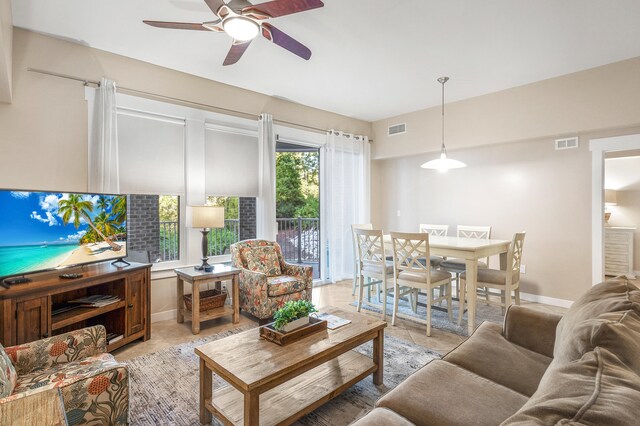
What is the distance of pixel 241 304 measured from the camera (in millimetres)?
3727

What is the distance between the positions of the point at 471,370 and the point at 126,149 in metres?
3.61

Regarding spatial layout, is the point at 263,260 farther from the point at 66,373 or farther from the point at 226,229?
the point at 66,373

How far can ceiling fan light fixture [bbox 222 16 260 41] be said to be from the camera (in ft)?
6.97

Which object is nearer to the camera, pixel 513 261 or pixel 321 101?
pixel 513 261

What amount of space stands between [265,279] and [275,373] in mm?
1895

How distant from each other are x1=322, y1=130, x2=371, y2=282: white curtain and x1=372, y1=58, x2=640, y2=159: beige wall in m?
0.86

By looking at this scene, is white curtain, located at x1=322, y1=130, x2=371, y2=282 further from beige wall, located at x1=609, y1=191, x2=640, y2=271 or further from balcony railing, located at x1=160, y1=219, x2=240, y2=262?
beige wall, located at x1=609, y1=191, x2=640, y2=271

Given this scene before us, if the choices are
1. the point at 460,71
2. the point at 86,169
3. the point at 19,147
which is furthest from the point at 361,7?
the point at 19,147

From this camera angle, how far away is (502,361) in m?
1.67

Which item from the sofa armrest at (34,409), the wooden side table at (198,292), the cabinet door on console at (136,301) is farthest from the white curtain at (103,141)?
the sofa armrest at (34,409)

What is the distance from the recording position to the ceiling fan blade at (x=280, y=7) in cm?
198

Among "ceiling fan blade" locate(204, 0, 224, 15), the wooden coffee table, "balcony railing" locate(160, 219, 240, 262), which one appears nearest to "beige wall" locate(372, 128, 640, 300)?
"balcony railing" locate(160, 219, 240, 262)

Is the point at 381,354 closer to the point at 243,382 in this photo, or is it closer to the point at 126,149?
the point at 243,382

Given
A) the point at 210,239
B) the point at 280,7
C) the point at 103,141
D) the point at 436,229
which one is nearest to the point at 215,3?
the point at 280,7
